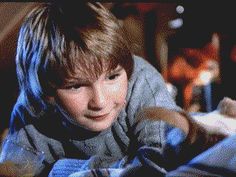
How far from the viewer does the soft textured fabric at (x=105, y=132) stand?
135 cm

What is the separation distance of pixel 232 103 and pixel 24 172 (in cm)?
76

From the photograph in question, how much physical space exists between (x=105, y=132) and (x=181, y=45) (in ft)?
4.03

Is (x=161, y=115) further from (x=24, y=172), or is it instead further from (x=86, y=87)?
(x=24, y=172)

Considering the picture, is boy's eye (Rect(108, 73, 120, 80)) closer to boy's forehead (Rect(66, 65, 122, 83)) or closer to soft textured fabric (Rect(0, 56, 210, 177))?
boy's forehead (Rect(66, 65, 122, 83))

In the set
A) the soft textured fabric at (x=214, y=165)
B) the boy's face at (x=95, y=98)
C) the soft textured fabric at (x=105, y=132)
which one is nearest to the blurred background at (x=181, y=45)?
the soft textured fabric at (x=105, y=132)

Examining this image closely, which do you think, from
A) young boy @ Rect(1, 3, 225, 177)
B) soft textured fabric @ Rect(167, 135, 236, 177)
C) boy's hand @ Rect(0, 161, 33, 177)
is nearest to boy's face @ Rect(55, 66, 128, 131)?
young boy @ Rect(1, 3, 225, 177)

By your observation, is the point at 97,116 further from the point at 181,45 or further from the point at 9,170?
the point at 181,45

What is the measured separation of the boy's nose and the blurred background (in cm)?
103

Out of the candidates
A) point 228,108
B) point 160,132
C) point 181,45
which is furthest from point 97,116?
point 181,45

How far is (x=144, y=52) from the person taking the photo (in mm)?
2590

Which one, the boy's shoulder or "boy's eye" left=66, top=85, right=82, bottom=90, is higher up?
"boy's eye" left=66, top=85, right=82, bottom=90

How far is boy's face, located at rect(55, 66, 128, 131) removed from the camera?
3.80 feet

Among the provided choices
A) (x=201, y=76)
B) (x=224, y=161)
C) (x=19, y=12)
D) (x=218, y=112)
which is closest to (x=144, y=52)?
(x=201, y=76)

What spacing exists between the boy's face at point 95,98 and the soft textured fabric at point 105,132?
0.42 ft
